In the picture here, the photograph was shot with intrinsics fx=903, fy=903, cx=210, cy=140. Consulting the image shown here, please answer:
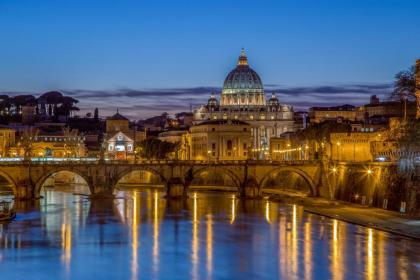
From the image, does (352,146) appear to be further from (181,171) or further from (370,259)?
(370,259)

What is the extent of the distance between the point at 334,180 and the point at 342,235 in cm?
2876

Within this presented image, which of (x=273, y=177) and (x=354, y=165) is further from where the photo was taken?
(x=273, y=177)

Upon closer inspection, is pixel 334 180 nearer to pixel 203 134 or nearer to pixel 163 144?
pixel 163 144

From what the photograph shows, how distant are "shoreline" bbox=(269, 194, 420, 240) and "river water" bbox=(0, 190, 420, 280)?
0.92 m

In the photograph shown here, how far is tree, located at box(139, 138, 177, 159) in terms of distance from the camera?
14825 centimetres

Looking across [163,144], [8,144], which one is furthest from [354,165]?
[8,144]

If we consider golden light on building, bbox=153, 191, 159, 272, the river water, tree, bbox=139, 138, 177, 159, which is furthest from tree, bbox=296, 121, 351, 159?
the river water

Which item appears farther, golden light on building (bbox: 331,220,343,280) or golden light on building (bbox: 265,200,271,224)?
golden light on building (bbox: 265,200,271,224)

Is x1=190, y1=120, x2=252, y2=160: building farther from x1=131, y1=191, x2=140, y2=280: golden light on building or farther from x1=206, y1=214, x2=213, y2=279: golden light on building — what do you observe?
x1=206, y1=214, x2=213, y2=279: golden light on building

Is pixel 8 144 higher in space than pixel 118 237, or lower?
higher

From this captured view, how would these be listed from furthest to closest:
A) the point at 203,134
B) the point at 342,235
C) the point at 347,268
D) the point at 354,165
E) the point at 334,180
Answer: the point at 203,134, the point at 334,180, the point at 354,165, the point at 342,235, the point at 347,268

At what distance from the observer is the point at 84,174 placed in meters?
89.2

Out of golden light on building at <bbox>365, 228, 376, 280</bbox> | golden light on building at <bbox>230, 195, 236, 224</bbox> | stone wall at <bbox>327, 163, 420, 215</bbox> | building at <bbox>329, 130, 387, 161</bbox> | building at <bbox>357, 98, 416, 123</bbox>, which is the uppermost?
building at <bbox>357, 98, 416, 123</bbox>

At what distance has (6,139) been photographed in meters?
155
